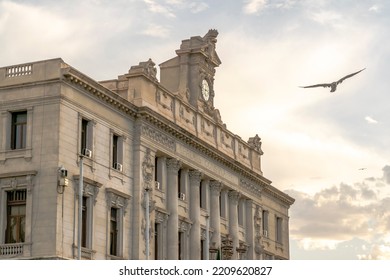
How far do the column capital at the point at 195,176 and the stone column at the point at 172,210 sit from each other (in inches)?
143

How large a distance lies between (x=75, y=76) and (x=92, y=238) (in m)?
8.87

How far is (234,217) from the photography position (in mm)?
66688

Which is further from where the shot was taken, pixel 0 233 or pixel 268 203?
pixel 268 203

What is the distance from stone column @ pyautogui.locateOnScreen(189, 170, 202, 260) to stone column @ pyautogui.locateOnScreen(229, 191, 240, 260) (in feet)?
25.9

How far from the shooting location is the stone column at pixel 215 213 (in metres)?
62.0

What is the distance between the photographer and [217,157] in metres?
63.1

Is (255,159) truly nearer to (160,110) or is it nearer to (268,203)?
(268,203)

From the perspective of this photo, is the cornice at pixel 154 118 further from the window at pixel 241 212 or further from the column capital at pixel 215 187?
the window at pixel 241 212

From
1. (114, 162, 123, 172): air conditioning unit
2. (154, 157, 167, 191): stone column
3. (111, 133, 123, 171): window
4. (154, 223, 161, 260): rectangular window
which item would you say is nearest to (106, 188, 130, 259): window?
(114, 162, 123, 172): air conditioning unit

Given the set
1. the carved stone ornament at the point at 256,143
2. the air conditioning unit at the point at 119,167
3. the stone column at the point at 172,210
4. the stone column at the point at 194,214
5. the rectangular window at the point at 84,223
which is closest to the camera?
the rectangular window at the point at 84,223

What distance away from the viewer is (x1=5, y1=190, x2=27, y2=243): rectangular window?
1697 inches

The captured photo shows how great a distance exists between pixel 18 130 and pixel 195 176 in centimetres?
1764

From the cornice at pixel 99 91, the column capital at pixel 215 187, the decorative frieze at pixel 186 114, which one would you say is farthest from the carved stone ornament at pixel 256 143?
the cornice at pixel 99 91

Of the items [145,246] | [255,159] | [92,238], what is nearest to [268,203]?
[255,159]
